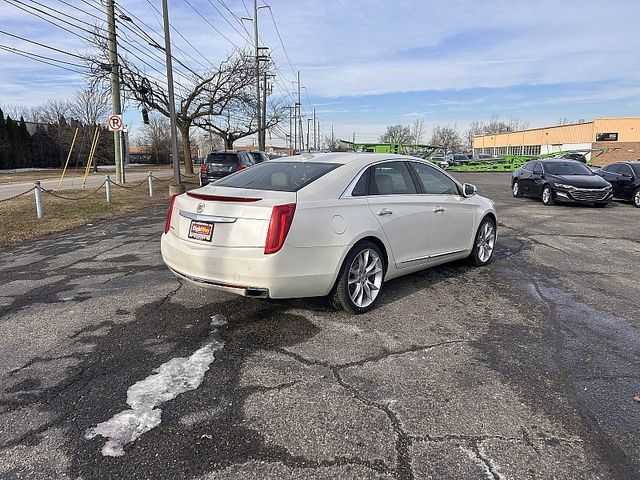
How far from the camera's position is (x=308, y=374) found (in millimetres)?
3402

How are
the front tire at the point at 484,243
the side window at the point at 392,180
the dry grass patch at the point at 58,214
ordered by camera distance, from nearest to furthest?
the side window at the point at 392,180
the front tire at the point at 484,243
the dry grass patch at the point at 58,214

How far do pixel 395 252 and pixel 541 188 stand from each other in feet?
41.9

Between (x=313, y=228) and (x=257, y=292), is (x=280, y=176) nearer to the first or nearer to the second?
(x=313, y=228)

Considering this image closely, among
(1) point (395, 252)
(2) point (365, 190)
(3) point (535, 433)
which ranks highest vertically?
(2) point (365, 190)

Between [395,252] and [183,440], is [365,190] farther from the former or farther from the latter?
[183,440]

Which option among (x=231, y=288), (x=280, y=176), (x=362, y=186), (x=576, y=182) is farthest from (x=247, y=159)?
(x=231, y=288)

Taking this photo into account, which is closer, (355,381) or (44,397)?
(44,397)

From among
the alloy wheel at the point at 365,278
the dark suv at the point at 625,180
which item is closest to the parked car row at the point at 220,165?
the dark suv at the point at 625,180

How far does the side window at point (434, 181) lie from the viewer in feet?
18.4

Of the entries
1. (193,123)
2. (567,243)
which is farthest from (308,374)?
(193,123)

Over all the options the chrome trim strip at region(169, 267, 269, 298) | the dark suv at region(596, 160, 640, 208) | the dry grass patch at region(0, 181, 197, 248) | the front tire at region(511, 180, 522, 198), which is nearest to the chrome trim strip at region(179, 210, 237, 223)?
the chrome trim strip at region(169, 267, 269, 298)

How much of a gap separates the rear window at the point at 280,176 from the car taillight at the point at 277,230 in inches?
17.9

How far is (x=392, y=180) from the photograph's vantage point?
16.9 ft

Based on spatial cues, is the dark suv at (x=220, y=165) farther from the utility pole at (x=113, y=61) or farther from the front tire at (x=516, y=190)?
the front tire at (x=516, y=190)
